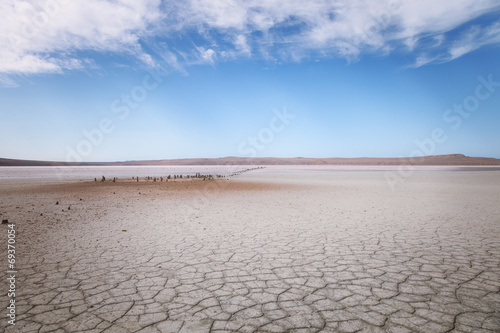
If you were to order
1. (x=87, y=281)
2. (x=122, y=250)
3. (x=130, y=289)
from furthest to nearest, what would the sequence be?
1. (x=122, y=250)
2. (x=87, y=281)
3. (x=130, y=289)

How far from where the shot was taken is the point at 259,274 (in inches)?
160

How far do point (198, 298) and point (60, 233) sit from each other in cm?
511

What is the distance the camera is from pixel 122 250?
5.22m

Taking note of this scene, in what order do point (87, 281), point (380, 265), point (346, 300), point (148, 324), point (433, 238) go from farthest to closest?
point (433, 238)
point (380, 265)
point (87, 281)
point (346, 300)
point (148, 324)

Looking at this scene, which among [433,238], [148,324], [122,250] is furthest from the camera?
[433,238]

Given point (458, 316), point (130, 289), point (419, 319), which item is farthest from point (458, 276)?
point (130, 289)

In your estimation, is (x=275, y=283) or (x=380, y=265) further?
(x=380, y=265)

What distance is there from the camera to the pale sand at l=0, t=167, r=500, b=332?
9.40 ft

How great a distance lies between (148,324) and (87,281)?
1664 millimetres

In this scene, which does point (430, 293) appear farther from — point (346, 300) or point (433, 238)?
point (433, 238)

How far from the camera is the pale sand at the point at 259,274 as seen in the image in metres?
2.87

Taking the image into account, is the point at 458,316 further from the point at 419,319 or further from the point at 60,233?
the point at 60,233

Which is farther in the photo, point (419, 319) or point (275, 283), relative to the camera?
point (275, 283)

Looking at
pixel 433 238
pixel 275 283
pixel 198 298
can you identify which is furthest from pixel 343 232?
pixel 198 298
